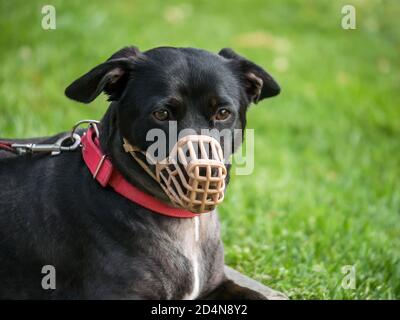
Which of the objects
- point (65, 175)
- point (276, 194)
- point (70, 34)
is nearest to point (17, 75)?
point (70, 34)

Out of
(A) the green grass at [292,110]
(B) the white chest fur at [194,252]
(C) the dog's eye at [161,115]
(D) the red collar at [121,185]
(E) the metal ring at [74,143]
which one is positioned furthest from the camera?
(A) the green grass at [292,110]

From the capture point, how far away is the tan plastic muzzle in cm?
292

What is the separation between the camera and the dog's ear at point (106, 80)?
3.26 meters

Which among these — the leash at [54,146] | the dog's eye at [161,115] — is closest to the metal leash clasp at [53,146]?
the leash at [54,146]

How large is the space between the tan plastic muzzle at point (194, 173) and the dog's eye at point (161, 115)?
0.21 m

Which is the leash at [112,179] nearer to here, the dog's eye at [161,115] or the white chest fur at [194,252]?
the white chest fur at [194,252]

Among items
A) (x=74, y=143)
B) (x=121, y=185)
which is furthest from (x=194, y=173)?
(x=74, y=143)

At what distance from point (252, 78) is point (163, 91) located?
1.97ft

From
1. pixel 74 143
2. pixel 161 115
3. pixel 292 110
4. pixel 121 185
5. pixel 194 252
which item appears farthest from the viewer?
pixel 292 110

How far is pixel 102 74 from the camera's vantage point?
3.26m

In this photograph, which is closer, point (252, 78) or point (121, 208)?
point (121, 208)

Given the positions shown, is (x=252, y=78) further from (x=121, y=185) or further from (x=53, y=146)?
(x=53, y=146)

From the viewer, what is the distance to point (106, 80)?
3268 millimetres
